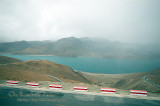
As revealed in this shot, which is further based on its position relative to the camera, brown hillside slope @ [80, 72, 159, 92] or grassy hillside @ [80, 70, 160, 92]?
grassy hillside @ [80, 70, 160, 92]

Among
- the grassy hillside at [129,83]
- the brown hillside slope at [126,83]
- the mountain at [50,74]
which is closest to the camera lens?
the mountain at [50,74]

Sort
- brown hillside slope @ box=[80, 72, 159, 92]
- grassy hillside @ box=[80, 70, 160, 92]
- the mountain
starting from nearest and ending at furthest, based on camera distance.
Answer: the mountain
brown hillside slope @ box=[80, 72, 159, 92]
grassy hillside @ box=[80, 70, 160, 92]

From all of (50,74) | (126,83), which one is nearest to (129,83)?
(126,83)

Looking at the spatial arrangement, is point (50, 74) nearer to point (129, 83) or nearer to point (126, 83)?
point (129, 83)

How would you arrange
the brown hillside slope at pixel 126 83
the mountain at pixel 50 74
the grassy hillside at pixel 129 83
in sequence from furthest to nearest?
1. the grassy hillside at pixel 129 83
2. the brown hillside slope at pixel 126 83
3. the mountain at pixel 50 74

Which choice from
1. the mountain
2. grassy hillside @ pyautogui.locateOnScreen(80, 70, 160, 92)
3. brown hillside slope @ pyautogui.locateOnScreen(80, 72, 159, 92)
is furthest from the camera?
grassy hillside @ pyautogui.locateOnScreen(80, 70, 160, 92)

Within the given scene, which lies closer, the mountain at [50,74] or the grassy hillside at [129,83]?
the mountain at [50,74]

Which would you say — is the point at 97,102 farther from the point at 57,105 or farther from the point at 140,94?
the point at 140,94

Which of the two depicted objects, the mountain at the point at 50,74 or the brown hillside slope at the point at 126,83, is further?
the brown hillside slope at the point at 126,83

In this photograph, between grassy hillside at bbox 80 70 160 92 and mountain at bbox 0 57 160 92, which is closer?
mountain at bbox 0 57 160 92

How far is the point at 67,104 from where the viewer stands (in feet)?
37.2

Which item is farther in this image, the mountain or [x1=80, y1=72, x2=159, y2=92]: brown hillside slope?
[x1=80, y1=72, x2=159, y2=92]: brown hillside slope

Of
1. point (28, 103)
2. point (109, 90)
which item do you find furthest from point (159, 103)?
point (28, 103)

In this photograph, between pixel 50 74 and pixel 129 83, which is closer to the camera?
pixel 50 74
